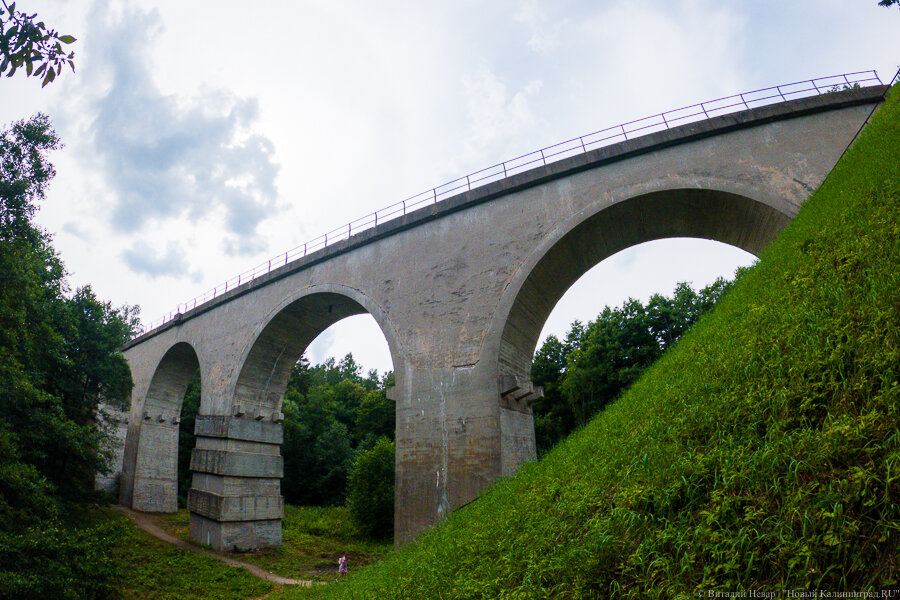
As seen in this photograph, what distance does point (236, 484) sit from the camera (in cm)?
1362

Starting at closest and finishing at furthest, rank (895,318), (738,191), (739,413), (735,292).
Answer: (895,318)
(739,413)
(735,292)
(738,191)

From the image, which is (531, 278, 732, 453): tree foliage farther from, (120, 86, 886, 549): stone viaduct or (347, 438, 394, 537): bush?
(120, 86, 886, 549): stone viaduct

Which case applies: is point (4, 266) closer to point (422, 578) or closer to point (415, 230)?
point (415, 230)

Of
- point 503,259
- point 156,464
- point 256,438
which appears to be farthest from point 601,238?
point 156,464

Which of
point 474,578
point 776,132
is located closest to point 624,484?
point 474,578

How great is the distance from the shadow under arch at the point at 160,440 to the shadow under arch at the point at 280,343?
18.7 feet

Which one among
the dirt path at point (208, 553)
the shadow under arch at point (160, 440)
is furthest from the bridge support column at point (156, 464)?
the dirt path at point (208, 553)

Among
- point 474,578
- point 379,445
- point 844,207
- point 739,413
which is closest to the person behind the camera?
point 739,413

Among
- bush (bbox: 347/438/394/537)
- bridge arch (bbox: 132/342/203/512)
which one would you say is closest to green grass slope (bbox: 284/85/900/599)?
bush (bbox: 347/438/394/537)

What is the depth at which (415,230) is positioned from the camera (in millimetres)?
11695

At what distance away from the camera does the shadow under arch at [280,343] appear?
1377 centimetres

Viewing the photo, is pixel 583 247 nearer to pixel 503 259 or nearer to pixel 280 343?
pixel 503 259

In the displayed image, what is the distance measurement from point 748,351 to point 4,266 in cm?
1287

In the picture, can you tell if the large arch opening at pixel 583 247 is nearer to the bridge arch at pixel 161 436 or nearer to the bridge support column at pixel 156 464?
the bridge arch at pixel 161 436
